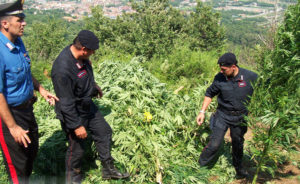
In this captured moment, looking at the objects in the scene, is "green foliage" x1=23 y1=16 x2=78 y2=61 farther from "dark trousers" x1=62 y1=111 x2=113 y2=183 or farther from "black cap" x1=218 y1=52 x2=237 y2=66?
"black cap" x1=218 y1=52 x2=237 y2=66

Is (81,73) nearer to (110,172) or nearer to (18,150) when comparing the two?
(18,150)

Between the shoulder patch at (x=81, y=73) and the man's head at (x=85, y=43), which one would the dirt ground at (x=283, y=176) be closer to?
the shoulder patch at (x=81, y=73)

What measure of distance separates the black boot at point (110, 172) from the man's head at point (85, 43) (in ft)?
4.70

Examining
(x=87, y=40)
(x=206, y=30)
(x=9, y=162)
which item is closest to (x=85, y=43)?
(x=87, y=40)

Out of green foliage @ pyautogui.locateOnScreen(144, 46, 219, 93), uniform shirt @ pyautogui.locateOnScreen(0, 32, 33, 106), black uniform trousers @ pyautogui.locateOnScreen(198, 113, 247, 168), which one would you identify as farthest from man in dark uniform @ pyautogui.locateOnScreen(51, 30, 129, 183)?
green foliage @ pyautogui.locateOnScreen(144, 46, 219, 93)

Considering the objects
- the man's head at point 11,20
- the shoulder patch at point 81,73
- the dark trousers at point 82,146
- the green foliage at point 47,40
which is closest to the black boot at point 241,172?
the dark trousers at point 82,146

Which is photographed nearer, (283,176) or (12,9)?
(12,9)

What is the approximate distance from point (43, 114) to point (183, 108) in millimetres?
2441

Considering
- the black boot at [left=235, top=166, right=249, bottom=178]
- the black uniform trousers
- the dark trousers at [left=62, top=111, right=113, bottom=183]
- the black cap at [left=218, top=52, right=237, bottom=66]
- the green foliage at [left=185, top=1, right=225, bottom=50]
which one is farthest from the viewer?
the green foliage at [left=185, top=1, right=225, bottom=50]

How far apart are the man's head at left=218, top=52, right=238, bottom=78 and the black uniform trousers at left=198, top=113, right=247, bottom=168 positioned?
0.68 metres

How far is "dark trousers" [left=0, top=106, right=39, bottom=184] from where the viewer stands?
2.58 metres

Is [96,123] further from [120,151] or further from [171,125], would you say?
[171,125]

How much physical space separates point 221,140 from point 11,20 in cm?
301

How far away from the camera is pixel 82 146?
10.3 ft
